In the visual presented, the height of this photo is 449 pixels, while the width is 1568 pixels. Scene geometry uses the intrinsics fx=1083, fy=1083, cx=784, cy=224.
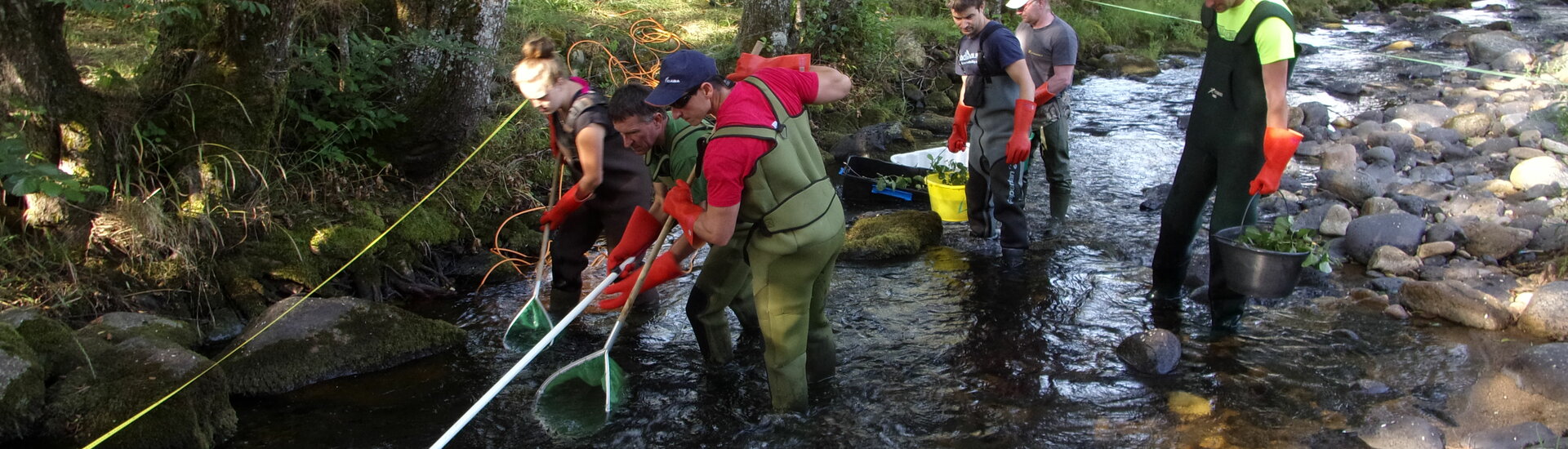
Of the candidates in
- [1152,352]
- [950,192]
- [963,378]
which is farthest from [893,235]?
[1152,352]

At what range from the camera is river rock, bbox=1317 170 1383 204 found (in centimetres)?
794

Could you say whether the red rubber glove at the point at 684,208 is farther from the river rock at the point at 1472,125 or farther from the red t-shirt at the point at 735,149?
the river rock at the point at 1472,125

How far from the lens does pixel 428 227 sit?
6.57 metres

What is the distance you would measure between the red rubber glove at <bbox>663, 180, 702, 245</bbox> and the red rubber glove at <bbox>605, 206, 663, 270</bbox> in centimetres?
53

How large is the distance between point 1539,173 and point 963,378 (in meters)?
5.99

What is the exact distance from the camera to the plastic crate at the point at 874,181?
8148 millimetres

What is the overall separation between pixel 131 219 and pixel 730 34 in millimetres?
6753

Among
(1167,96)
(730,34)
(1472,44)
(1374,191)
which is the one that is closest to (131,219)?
(730,34)

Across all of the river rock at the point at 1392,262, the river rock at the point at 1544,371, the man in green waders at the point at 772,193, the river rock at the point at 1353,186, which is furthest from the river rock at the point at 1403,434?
the river rock at the point at 1353,186

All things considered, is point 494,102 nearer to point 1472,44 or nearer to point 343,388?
point 343,388

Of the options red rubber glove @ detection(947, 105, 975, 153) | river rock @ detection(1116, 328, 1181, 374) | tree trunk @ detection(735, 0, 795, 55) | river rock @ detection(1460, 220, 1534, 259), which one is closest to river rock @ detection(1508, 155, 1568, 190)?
river rock @ detection(1460, 220, 1534, 259)

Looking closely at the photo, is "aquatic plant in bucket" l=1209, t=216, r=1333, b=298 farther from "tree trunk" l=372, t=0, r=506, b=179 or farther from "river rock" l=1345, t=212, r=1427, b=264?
"tree trunk" l=372, t=0, r=506, b=179

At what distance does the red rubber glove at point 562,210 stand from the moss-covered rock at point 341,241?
1543 mm

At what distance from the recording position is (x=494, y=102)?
8.14 metres
